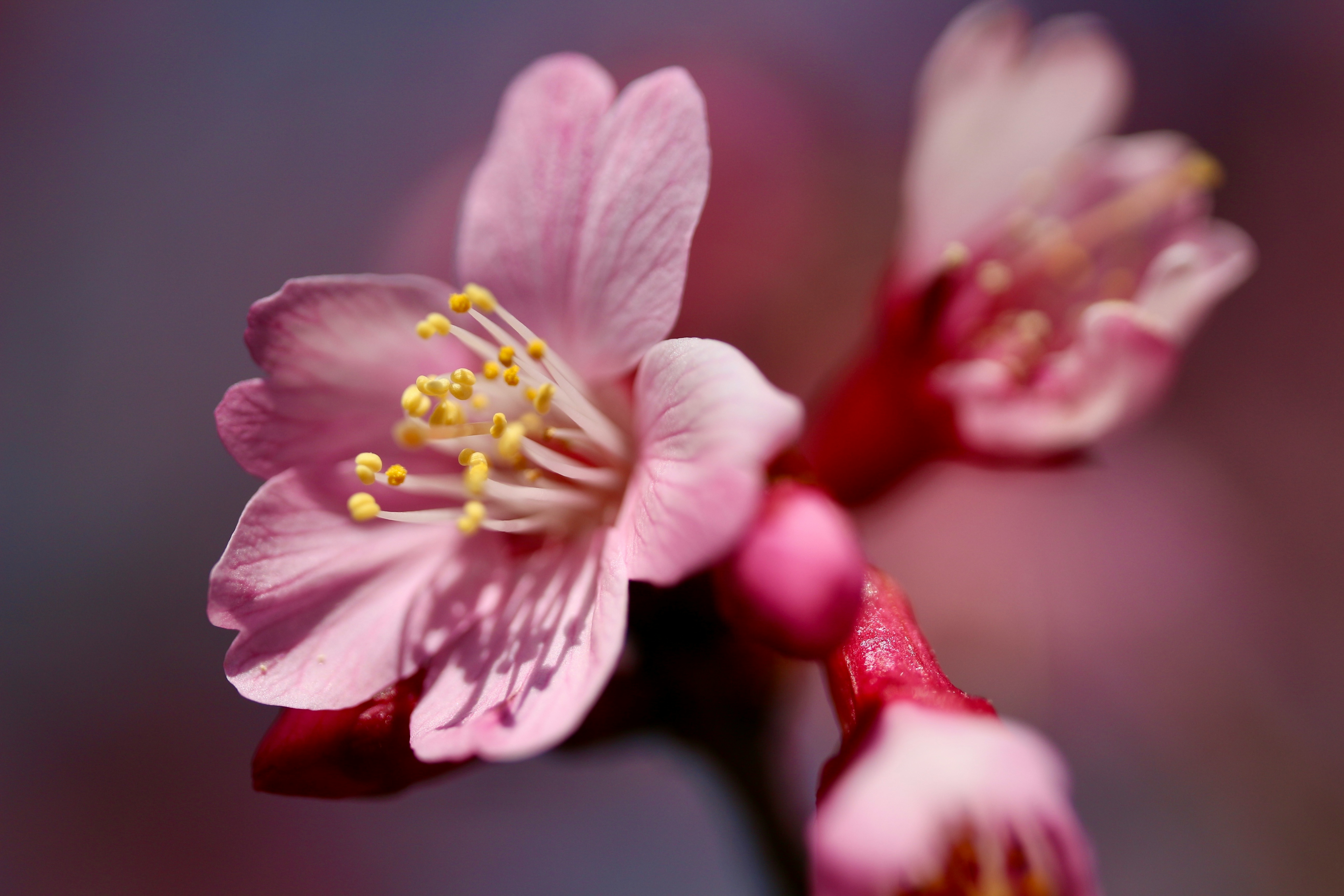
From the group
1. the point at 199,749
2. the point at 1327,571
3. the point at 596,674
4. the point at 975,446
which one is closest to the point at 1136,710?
the point at 1327,571

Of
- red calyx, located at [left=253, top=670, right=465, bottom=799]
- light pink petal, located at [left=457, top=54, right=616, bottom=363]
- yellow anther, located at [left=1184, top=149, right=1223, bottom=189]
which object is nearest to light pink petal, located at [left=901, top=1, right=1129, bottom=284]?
yellow anther, located at [left=1184, top=149, right=1223, bottom=189]

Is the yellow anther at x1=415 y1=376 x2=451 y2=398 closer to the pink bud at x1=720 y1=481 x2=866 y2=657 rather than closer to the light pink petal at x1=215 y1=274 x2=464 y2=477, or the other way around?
the light pink petal at x1=215 y1=274 x2=464 y2=477

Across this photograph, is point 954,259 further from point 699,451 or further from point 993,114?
point 699,451

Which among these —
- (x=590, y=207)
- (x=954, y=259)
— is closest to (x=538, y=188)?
(x=590, y=207)

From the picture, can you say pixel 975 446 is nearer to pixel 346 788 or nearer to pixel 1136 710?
pixel 346 788

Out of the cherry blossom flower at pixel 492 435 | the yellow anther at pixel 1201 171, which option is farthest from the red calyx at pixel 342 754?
the yellow anther at pixel 1201 171

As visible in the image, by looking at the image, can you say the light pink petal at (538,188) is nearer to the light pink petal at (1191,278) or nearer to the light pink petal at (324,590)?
the light pink petal at (324,590)
